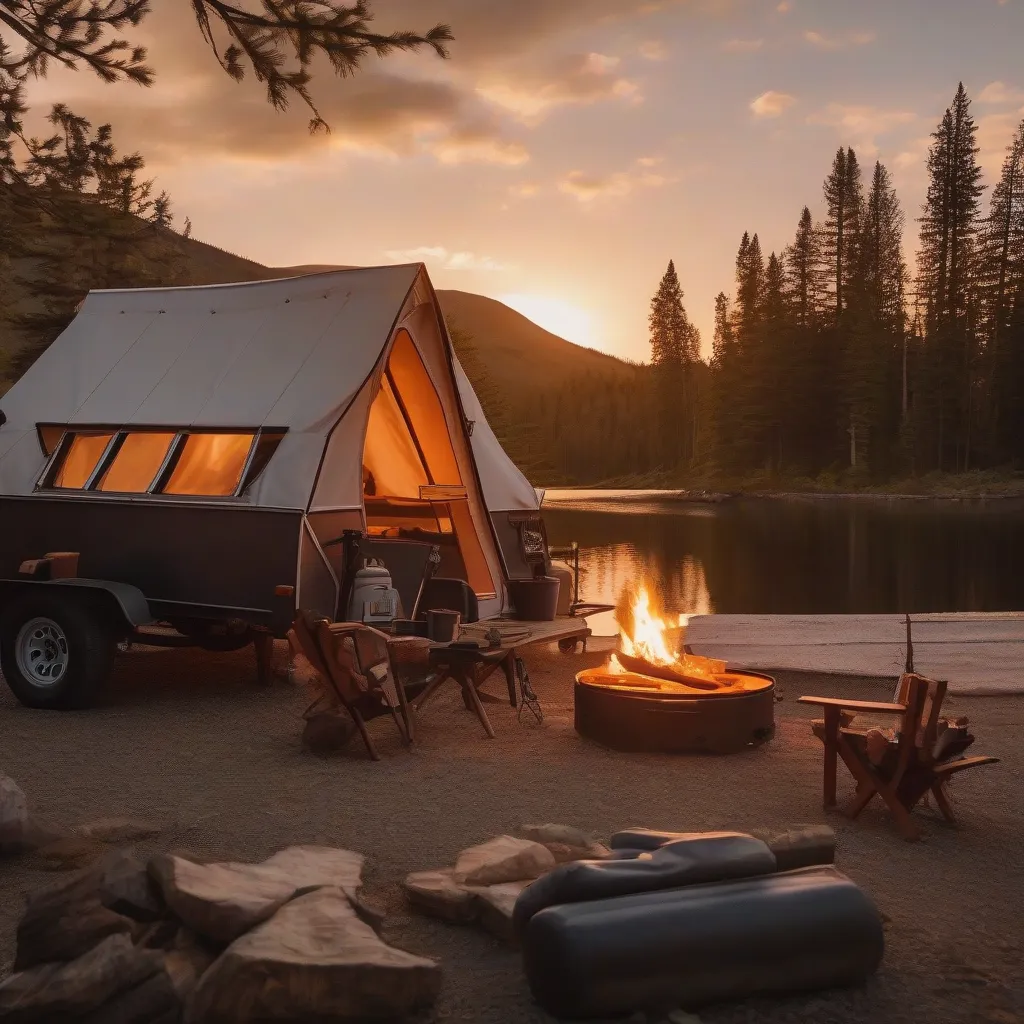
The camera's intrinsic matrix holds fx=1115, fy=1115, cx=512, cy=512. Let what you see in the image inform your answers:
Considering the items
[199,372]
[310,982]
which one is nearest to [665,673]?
[310,982]

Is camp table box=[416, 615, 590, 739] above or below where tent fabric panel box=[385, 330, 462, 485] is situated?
below

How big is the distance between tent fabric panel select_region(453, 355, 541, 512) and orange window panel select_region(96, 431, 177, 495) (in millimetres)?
Result: 2919

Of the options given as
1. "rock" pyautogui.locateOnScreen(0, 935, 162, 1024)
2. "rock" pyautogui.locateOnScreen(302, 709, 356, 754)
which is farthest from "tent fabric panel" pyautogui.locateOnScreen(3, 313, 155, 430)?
"rock" pyautogui.locateOnScreen(0, 935, 162, 1024)

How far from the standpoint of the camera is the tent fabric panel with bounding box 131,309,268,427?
948cm

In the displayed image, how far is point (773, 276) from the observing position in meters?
73.8

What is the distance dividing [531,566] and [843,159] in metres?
64.0

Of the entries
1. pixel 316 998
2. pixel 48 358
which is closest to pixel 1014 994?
pixel 316 998

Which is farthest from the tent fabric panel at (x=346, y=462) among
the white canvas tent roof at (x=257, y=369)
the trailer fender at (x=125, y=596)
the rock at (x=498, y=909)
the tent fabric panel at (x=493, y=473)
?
the rock at (x=498, y=909)

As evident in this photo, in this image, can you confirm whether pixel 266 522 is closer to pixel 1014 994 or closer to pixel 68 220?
pixel 68 220

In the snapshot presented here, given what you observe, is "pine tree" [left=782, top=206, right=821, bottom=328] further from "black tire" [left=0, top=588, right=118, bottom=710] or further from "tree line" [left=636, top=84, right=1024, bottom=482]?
"black tire" [left=0, top=588, right=118, bottom=710]

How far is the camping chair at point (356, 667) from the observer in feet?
22.5

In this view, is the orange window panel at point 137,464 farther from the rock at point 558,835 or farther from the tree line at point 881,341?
the tree line at point 881,341

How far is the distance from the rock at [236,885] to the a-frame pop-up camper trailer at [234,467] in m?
3.98

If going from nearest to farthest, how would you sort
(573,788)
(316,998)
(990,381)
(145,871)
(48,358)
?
1. (316,998)
2. (145,871)
3. (573,788)
4. (48,358)
5. (990,381)
